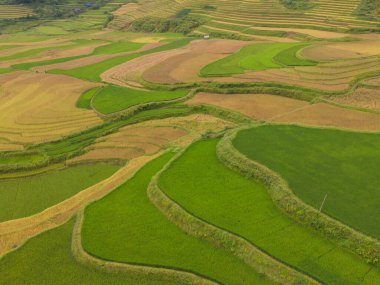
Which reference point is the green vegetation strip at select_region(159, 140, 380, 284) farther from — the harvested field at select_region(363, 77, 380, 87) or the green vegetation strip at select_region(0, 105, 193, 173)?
the harvested field at select_region(363, 77, 380, 87)

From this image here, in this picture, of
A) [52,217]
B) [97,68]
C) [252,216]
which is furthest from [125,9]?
[252,216]

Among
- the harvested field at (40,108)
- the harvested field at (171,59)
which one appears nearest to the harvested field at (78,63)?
the harvested field at (40,108)

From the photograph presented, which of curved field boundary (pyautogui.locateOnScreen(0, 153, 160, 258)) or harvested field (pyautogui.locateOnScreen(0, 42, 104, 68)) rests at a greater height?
harvested field (pyautogui.locateOnScreen(0, 42, 104, 68))

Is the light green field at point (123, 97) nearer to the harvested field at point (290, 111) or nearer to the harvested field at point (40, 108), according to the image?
the harvested field at point (40, 108)

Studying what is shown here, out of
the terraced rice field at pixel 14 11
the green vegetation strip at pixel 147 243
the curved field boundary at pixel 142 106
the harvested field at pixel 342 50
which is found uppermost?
the terraced rice field at pixel 14 11

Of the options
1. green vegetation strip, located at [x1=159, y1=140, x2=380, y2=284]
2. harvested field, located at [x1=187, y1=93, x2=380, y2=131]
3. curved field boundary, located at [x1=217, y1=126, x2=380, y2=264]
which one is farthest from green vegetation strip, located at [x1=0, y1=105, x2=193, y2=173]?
curved field boundary, located at [x1=217, y1=126, x2=380, y2=264]

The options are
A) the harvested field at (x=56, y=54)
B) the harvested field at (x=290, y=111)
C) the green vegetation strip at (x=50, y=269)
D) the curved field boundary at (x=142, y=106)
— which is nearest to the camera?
the green vegetation strip at (x=50, y=269)

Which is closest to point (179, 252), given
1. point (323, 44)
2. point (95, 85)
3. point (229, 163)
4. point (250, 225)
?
point (250, 225)
